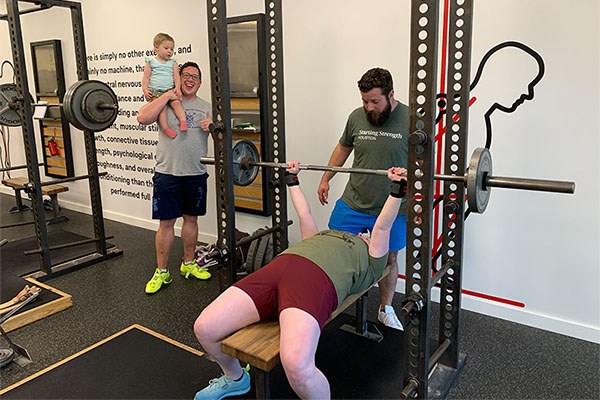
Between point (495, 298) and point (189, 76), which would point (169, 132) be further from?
point (495, 298)

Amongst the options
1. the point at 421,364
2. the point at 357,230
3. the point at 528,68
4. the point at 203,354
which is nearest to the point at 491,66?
the point at 528,68

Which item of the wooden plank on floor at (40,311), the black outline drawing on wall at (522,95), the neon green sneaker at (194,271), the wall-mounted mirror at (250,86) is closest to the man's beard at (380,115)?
the black outline drawing on wall at (522,95)

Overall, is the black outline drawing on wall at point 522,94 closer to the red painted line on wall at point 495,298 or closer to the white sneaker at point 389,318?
the red painted line on wall at point 495,298

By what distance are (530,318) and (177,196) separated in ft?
7.45

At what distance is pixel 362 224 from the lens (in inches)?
99.8

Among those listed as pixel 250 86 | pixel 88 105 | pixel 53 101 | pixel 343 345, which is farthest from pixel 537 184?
pixel 53 101

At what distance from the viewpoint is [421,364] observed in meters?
1.77

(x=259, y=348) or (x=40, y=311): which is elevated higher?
(x=259, y=348)

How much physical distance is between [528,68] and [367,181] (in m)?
0.99

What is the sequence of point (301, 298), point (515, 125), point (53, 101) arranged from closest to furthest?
point (301, 298) → point (515, 125) → point (53, 101)

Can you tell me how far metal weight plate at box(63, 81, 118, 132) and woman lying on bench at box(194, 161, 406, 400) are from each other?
2.04 metres

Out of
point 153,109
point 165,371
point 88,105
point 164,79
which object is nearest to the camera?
point 165,371

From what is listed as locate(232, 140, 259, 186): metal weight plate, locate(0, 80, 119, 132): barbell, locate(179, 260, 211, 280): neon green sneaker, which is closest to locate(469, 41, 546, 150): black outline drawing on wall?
locate(232, 140, 259, 186): metal weight plate

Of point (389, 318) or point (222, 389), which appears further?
point (389, 318)
